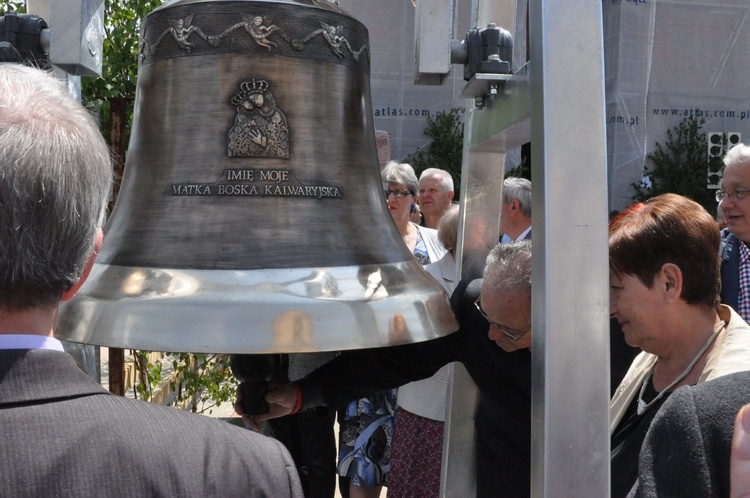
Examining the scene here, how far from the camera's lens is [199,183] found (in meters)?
1.50

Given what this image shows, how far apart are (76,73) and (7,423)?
1.09 metres

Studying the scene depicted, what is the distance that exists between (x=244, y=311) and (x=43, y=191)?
453 mm

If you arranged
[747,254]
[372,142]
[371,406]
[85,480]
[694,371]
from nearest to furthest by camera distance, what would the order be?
[85,480] < [694,371] < [372,142] < [747,254] < [371,406]

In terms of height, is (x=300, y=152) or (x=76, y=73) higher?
(x=76, y=73)

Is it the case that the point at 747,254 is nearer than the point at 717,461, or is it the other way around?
the point at 717,461

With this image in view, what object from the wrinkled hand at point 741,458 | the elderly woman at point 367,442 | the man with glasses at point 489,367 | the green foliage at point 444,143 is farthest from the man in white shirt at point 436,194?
the green foliage at point 444,143

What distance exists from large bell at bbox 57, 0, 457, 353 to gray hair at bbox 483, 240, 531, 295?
0.33 m

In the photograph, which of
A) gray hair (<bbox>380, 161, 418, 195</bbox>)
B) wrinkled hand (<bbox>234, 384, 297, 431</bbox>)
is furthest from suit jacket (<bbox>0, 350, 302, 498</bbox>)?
gray hair (<bbox>380, 161, 418, 195</bbox>)

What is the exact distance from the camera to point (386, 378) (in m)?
2.02

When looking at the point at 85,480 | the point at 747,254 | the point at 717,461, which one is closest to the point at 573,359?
the point at 717,461

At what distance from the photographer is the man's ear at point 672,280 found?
1.66m

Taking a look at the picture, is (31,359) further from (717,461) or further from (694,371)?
(694,371)

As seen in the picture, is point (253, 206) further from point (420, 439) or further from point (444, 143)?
point (444, 143)

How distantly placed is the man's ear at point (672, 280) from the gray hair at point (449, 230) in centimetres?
184
